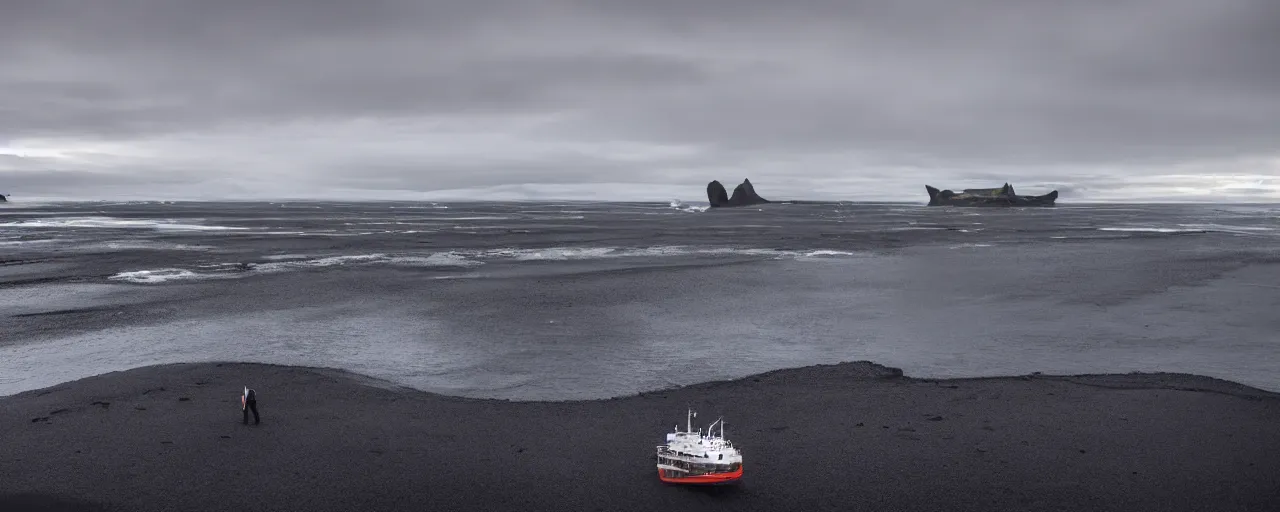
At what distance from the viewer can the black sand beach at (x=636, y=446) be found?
991 cm

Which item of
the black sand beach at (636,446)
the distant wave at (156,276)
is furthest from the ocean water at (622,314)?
the black sand beach at (636,446)

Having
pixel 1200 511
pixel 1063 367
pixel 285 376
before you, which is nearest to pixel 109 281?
pixel 285 376

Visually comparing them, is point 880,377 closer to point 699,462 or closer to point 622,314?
point 699,462

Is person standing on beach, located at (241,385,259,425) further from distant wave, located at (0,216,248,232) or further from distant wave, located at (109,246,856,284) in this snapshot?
distant wave, located at (0,216,248,232)

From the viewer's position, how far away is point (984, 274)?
36844 mm

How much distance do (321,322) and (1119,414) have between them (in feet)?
63.4

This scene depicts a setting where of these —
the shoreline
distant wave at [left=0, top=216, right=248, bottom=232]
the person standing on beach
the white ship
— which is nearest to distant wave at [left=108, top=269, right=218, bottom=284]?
the shoreline

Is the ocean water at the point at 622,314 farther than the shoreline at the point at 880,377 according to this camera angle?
Yes

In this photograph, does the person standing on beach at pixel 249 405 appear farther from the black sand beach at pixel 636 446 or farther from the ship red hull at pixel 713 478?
the ship red hull at pixel 713 478

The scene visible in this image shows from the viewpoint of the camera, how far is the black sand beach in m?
9.91

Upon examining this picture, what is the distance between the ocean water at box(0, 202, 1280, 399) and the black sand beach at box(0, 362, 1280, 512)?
6.03 ft

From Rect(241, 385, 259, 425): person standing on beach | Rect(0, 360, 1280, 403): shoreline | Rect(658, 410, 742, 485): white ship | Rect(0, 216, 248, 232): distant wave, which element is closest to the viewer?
Rect(658, 410, 742, 485): white ship

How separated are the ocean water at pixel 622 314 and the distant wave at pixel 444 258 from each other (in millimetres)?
238

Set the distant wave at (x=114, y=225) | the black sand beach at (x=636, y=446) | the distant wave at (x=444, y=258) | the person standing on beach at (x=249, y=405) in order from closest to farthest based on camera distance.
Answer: the black sand beach at (x=636, y=446)
the person standing on beach at (x=249, y=405)
the distant wave at (x=444, y=258)
the distant wave at (x=114, y=225)
